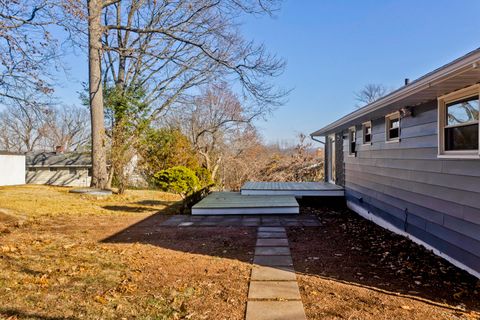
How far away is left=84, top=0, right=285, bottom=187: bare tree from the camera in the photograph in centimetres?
1313

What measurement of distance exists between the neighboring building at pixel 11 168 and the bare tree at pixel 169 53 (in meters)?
10.5

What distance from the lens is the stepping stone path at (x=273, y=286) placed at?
2.86 metres

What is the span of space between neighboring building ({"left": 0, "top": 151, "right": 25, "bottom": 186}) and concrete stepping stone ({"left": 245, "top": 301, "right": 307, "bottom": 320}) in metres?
24.1

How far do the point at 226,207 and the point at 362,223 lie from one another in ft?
9.77

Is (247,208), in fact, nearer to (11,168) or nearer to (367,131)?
(367,131)

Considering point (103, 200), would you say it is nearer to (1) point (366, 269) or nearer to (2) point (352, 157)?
(2) point (352, 157)

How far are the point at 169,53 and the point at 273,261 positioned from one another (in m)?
14.5

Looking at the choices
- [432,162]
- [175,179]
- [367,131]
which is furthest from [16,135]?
[432,162]

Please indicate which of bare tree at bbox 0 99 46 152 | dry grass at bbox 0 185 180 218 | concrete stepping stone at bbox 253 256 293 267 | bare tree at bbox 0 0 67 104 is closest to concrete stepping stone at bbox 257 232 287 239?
concrete stepping stone at bbox 253 256 293 267

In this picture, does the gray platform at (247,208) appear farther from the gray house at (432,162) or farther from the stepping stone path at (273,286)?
the stepping stone path at (273,286)

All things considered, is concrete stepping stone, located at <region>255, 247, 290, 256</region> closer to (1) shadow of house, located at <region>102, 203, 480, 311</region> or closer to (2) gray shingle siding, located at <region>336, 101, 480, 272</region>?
(1) shadow of house, located at <region>102, 203, 480, 311</region>

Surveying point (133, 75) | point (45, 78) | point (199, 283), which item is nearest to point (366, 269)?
point (199, 283)

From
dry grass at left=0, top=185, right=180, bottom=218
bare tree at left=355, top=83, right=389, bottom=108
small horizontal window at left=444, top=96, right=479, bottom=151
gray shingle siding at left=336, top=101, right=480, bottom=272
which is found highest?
bare tree at left=355, top=83, right=389, bottom=108

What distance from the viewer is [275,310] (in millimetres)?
2922
